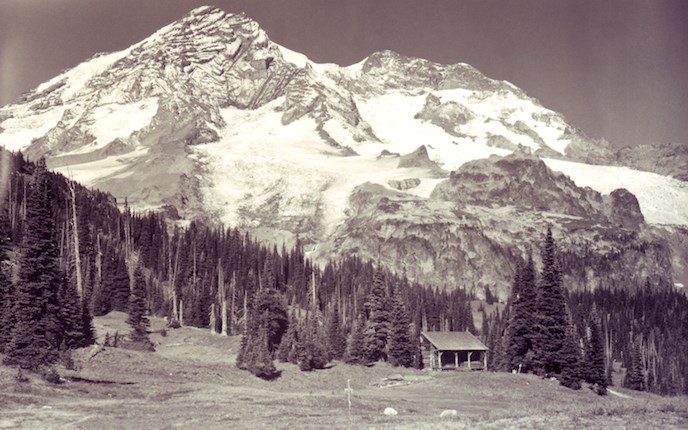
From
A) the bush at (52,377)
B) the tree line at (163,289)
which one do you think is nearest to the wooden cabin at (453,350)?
the tree line at (163,289)

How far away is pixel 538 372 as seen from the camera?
9112 centimetres

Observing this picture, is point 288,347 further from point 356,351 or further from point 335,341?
point 335,341

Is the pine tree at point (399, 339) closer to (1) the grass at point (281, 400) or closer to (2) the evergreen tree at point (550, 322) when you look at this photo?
(1) the grass at point (281, 400)

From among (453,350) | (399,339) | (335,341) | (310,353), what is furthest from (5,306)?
(453,350)

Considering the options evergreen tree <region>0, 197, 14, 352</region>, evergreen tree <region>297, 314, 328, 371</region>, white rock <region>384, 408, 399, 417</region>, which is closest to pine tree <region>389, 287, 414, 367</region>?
evergreen tree <region>297, 314, 328, 371</region>

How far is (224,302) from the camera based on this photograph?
11494 centimetres

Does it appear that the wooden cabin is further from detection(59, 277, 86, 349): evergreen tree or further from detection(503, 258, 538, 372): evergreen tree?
detection(59, 277, 86, 349): evergreen tree

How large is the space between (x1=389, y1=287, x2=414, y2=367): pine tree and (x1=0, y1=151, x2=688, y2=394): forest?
0.56 feet

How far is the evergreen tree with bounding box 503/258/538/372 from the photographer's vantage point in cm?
9525

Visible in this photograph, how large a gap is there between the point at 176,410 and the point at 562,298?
58.2 metres

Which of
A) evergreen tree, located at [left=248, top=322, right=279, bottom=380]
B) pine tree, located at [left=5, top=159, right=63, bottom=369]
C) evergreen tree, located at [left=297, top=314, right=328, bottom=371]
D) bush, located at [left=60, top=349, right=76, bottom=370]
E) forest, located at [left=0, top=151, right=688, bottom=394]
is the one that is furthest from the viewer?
evergreen tree, located at [left=297, top=314, right=328, bottom=371]

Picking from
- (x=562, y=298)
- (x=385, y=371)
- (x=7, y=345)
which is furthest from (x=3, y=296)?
(x=562, y=298)

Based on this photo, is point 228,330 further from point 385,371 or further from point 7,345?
point 7,345

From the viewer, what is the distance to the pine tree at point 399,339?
102 m
